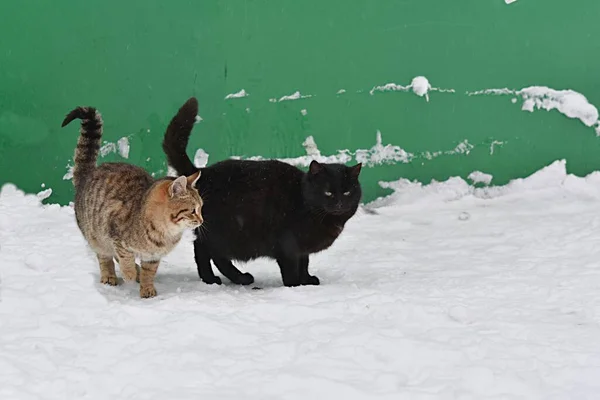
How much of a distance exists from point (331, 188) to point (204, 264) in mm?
965

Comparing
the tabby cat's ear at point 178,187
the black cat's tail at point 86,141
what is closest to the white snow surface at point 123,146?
the black cat's tail at point 86,141

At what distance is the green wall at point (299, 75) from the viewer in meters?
6.37

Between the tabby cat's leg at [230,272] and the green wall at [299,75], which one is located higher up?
the green wall at [299,75]

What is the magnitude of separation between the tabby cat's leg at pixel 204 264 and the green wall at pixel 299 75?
1.73 meters

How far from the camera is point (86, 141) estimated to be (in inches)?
195

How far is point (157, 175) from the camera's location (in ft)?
21.5

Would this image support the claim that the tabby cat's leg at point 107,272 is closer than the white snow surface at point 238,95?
Yes

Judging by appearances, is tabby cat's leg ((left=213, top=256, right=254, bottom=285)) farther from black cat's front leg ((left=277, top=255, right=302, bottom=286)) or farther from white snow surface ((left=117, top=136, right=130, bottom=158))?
white snow surface ((left=117, top=136, right=130, bottom=158))

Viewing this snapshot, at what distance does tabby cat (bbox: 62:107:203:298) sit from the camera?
4402mm

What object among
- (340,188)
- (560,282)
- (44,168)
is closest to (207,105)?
(44,168)

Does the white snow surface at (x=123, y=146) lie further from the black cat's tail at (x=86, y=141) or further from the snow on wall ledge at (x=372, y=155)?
the black cat's tail at (x=86, y=141)

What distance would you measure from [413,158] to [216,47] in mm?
1932

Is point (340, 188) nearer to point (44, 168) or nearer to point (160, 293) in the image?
point (160, 293)

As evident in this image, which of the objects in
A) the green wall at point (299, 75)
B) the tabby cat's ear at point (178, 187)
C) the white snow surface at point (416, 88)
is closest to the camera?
the tabby cat's ear at point (178, 187)
